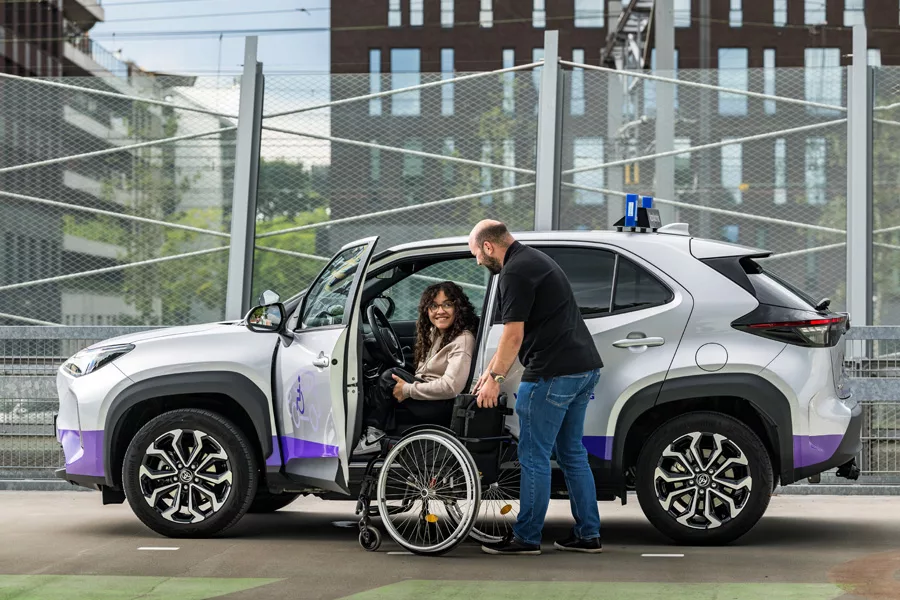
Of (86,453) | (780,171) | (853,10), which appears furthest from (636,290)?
(853,10)

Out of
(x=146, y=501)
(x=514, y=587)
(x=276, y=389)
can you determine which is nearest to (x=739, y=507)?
(x=514, y=587)

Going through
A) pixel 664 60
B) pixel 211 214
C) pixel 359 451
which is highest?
pixel 664 60

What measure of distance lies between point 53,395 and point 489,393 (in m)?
4.55

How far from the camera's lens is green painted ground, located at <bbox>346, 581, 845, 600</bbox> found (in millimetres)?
5887

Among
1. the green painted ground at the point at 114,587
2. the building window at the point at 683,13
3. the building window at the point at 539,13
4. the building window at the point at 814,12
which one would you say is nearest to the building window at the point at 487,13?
the building window at the point at 539,13

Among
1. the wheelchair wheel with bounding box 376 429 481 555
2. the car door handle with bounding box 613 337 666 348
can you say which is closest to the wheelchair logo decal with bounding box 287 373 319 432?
the wheelchair wheel with bounding box 376 429 481 555

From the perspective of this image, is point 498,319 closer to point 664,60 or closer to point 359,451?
point 359,451

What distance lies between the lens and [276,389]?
7.54 m

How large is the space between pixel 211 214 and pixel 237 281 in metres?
0.68

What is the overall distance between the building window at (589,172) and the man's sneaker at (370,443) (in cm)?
453

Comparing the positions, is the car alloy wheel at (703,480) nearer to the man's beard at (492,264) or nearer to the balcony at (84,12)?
the man's beard at (492,264)

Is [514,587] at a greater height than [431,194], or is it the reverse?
[431,194]

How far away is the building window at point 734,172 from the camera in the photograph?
11.2 m

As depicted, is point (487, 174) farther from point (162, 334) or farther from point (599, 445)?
point (599, 445)
